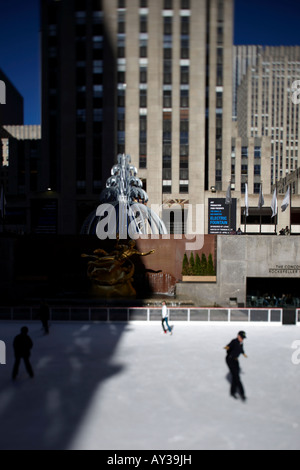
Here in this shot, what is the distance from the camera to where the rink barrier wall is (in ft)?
52.1

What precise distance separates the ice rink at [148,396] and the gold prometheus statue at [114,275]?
7749 millimetres

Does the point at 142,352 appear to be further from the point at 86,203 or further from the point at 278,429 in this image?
the point at 86,203

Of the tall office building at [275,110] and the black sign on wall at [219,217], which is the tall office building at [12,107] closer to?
the tall office building at [275,110]

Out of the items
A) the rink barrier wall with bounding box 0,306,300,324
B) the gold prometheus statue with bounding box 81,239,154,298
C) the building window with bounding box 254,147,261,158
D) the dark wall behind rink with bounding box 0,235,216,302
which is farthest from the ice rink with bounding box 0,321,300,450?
the building window with bounding box 254,147,261,158

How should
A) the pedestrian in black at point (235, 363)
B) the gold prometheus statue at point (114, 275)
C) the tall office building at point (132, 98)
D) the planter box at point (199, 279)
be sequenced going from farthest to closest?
the tall office building at point (132, 98), the planter box at point (199, 279), the gold prometheus statue at point (114, 275), the pedestrian in black at point (235, 363)

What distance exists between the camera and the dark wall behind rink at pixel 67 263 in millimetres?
22953

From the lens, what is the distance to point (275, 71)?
123 meters

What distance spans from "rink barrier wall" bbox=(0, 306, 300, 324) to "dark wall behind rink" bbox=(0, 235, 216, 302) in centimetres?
682

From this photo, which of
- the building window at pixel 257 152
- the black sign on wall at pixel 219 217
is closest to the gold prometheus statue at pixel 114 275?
the black sign on wall at pixel 219 217

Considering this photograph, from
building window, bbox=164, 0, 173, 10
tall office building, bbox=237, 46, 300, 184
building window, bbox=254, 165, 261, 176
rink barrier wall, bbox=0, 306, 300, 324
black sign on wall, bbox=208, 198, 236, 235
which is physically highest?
tall office building, bbox=237, 46, 300, 184

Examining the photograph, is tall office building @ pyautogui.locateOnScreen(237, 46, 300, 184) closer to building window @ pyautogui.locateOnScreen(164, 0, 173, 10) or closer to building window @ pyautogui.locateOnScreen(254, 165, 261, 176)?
building window @ pyautogui.locateOnScreen(254, 165, 261, 176)

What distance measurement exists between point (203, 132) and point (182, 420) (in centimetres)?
4196

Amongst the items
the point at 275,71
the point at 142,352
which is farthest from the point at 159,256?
the point at 275,71

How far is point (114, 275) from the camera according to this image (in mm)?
21625
